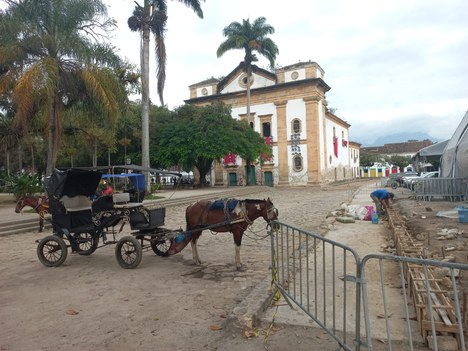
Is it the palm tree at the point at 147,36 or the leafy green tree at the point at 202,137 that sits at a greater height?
the palm tree at the point at 147,36

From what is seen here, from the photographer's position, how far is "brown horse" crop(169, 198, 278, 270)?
20.3 feet

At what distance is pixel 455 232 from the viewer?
8102 mm

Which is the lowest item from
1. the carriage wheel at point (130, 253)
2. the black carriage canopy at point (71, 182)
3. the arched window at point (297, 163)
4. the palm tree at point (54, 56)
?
the carriage wheel at point (130, 253)

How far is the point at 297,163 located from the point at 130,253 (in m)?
33.9

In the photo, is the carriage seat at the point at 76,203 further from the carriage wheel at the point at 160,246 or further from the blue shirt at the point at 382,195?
the blue shirt at the point at 382,195

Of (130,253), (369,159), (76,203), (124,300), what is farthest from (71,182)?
(369,159)


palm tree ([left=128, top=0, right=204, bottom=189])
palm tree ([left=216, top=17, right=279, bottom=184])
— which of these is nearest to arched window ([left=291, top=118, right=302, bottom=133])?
palm tree ([left=216, top=17, right=279, bottom=184])

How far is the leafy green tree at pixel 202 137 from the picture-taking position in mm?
29100

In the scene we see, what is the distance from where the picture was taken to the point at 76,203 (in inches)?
284

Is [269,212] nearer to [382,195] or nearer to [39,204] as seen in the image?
[382,195]

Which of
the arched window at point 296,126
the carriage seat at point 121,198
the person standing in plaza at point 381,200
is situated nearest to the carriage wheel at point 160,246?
the carriage seat at point 121,198

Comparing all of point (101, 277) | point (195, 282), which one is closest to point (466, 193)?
point (195, 282)

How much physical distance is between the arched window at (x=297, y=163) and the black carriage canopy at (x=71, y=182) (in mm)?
32974

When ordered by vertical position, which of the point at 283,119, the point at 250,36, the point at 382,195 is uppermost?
the point at 250,36
